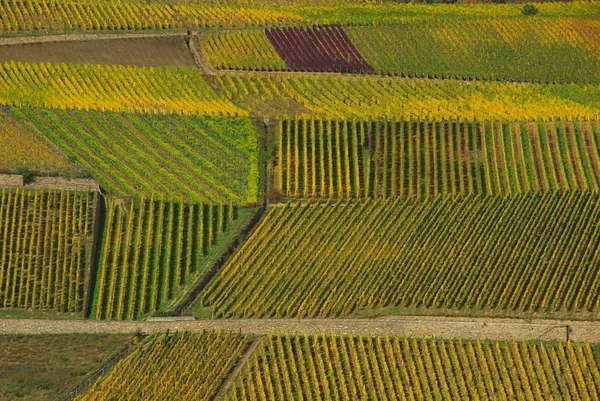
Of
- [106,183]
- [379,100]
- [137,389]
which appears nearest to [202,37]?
[379,100]

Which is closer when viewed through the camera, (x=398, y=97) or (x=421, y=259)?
(x=421, y=259)

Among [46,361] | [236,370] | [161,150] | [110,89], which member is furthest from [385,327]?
[110,89]

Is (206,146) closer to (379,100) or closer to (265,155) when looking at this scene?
(265,155)

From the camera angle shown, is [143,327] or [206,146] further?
[206,146]

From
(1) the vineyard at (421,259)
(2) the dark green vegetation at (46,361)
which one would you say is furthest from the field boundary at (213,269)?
(2) the dark green vegetation at (46,361)

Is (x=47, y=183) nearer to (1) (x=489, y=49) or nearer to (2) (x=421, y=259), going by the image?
(2) (x=421, y=259)

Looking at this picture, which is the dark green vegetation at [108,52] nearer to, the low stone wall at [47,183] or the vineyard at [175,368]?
the low stone wall at [47,183]
